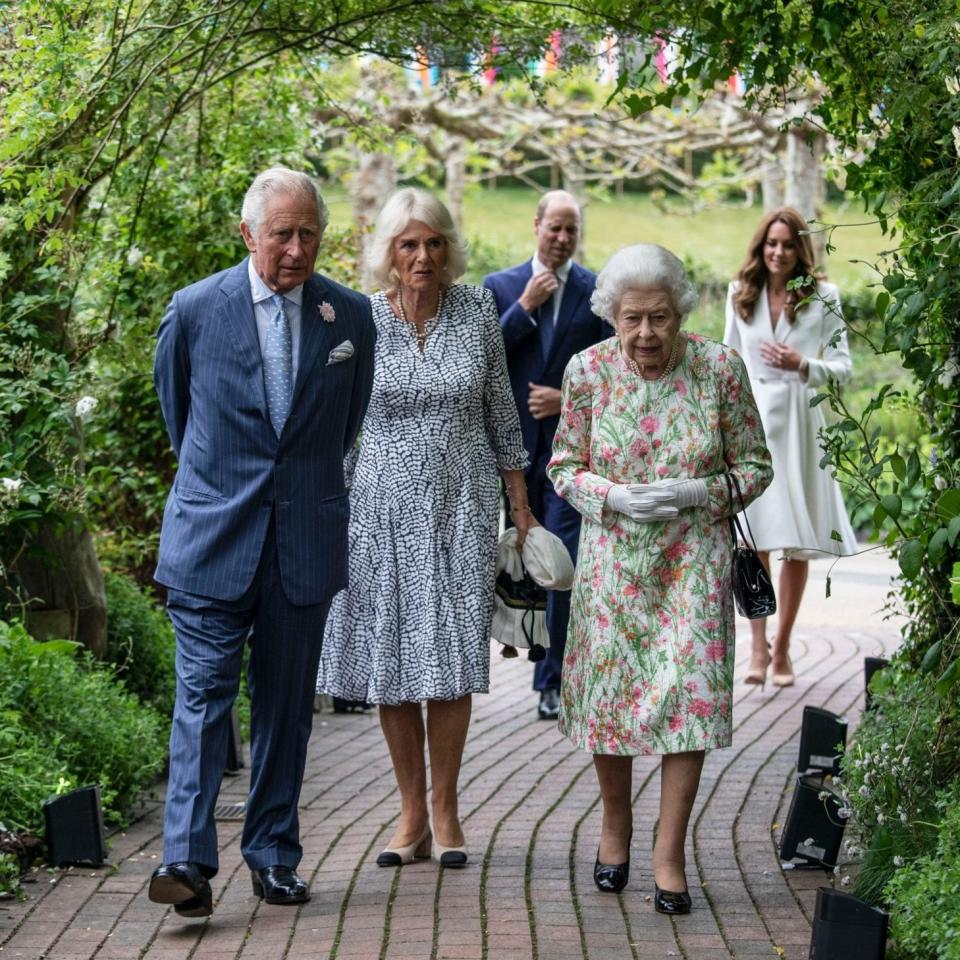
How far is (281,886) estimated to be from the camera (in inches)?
193

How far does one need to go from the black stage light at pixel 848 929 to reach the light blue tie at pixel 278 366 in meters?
1.99

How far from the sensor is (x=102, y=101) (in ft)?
21.0

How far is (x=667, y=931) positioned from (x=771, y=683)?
4.09 metres

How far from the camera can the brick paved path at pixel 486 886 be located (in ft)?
→ 14.9

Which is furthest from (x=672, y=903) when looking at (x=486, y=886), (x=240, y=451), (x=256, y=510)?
(x=240, y=451)

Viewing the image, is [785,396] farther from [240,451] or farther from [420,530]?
[240,451]

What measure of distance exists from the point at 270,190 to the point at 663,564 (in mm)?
1597

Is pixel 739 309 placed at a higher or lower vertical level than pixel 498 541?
higher

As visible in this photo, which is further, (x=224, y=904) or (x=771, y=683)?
(x=771, y=683)

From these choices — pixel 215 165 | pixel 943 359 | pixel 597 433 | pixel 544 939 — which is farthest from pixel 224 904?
pixel 215 165

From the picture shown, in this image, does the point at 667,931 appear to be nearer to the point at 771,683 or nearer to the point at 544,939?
the point at 544,939

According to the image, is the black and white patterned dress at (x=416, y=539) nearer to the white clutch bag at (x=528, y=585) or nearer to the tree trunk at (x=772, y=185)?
the white clutch bag at (x=528, y=585)

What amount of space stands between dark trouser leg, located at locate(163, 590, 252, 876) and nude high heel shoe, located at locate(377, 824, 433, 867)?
771mm

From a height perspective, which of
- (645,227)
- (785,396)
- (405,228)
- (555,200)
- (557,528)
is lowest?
(557,528)
